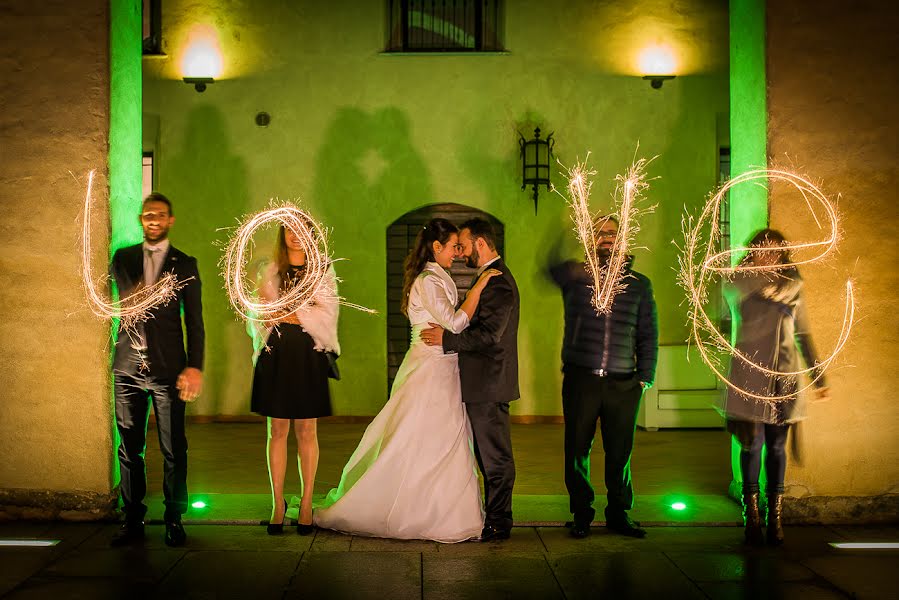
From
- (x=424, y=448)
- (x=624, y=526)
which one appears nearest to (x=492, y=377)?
(x=424, y=448)

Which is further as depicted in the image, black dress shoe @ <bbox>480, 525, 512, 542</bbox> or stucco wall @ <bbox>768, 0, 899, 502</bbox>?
stucco wall @ <bbox>768, 0, 899, 502</bbox>

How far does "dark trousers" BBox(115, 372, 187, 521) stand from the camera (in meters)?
5.01

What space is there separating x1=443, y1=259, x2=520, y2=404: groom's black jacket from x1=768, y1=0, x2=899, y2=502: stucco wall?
1880mm

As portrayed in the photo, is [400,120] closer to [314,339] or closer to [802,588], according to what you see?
[314,339]

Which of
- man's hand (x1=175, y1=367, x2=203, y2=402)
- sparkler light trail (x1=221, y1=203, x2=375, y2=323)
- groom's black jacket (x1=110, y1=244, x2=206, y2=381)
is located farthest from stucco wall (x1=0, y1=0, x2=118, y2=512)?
sparkler light trail (x1=221, y1=203, x2=375, y2=323)

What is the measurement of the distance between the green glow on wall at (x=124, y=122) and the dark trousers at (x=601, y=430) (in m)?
3.00

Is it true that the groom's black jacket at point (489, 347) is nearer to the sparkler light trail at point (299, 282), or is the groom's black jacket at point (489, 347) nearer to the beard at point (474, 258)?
the beard at point (474, 258)

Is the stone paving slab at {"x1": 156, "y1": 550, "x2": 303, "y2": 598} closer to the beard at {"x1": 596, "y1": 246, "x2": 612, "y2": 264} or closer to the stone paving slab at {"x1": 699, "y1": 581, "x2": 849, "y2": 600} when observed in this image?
the stone paving slab at {"x1": 699, "y1": 581, "x2": 849, "y2": 600}

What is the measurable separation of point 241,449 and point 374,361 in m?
2.44

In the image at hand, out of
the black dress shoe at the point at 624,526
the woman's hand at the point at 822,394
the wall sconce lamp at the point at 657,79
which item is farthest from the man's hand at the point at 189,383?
the wall sconce lamp at the point at 657,79

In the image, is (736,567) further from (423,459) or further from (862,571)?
(423,459)

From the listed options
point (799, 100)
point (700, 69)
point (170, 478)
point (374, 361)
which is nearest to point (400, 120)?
point (374, 361)

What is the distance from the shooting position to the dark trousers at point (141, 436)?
5.01 m

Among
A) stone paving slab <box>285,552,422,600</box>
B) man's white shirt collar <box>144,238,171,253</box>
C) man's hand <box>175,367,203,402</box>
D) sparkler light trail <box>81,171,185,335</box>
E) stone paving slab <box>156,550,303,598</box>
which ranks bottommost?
stone paving slab <box>285,552,422,600</box>
